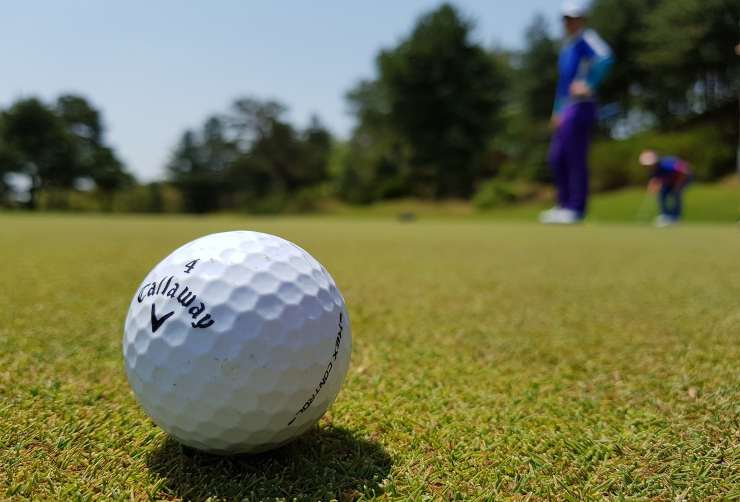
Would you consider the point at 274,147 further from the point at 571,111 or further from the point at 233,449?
the point at 233,449

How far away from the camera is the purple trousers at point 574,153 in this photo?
9539 millimetres

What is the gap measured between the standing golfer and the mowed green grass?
679 cm

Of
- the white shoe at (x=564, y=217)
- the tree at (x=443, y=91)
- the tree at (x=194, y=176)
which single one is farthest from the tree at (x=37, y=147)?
the white shoe at (x=564, y=217)

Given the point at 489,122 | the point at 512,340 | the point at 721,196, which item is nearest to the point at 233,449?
the point at 512,340

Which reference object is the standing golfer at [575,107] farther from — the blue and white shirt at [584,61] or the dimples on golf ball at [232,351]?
the dimples on golf ball at [232,351]

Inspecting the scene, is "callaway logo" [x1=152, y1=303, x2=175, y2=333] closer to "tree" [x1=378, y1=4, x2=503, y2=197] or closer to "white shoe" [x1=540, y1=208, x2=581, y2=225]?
"white shoe" [x1=540, y1=208, x2=581, y2=225]

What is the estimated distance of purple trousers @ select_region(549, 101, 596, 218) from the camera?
31.3ft

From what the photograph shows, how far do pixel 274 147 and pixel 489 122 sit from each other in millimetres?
21551

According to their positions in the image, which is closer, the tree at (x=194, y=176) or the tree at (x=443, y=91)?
the tree at (x=443, y=91)

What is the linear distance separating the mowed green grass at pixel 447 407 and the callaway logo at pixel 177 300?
0.32m

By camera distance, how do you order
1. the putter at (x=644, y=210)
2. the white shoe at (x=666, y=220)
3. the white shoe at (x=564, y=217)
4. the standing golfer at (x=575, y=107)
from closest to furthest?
1. the standing golfer at (x=575, y=107)
2. the white shoe at (x=564, y=217)
3. the white shoe at (x=666, y=220)
4. the putter at (x=644, y=210)

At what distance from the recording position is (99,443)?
1.32 metres

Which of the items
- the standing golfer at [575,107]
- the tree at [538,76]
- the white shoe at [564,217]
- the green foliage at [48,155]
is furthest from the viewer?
the green foliage at [48,155]

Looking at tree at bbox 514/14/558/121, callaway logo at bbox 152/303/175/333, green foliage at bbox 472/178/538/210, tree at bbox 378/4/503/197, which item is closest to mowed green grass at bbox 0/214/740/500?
callaway logo at bbox 152/303/175/333
